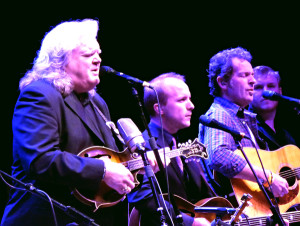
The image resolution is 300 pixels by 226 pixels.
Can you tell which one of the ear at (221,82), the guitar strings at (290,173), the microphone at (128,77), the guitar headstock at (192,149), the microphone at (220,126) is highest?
the microphone at (128,77)

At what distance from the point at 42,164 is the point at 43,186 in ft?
0.81

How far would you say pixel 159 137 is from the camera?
13.6 ft

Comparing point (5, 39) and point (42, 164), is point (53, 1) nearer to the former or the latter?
point (5, 39)

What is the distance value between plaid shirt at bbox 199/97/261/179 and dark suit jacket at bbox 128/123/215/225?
22 cm

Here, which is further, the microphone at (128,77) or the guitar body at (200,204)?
the guitar body at (200,204)

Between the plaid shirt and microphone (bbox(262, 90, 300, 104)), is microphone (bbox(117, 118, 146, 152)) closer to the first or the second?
the plaid shirt

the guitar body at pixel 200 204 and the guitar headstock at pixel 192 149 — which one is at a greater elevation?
the guitar headstock at pixel 192 149

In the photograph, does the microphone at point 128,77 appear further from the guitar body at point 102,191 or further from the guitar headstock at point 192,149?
the guitar headstock at point 192,149

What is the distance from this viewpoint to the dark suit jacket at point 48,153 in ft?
8.75

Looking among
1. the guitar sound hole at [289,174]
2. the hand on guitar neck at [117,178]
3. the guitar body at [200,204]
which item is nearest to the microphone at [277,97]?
the guitar sound hole at [289,174]

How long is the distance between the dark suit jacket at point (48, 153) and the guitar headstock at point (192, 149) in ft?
2.23

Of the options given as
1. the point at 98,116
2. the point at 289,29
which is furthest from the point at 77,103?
the point at 289,29

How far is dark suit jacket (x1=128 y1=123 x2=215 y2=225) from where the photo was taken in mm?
3693

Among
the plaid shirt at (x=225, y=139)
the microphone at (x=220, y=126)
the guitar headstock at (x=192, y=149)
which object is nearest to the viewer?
the guitar headstock at (x=192, y=149)
